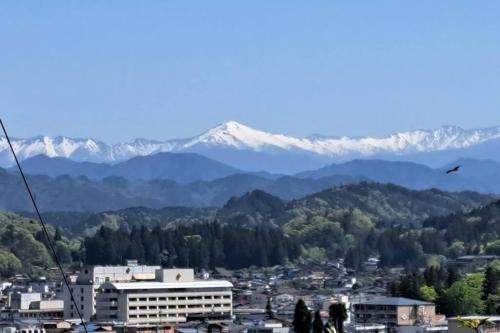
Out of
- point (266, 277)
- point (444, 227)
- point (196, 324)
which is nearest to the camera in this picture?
point (196, 324)

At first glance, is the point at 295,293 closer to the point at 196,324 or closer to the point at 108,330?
the point at 196,324

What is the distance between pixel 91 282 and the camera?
98062mm

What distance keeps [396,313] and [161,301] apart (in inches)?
595

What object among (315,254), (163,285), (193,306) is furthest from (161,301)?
(315,254)

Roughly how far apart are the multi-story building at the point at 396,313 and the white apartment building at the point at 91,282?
15725 mm

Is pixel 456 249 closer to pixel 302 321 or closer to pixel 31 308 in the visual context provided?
pixel 31 308

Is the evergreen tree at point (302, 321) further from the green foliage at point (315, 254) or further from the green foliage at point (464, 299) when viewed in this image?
the green foliage at point (315, 254)

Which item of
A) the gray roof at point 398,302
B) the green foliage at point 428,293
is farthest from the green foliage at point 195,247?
the gray roof at point 398,302

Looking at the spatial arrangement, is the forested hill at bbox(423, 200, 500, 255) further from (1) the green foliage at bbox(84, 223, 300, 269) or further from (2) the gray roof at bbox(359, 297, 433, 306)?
(2) the gray roof at bbox(359, 297, 433, 306)

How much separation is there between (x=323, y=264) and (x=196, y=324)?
73.6 metres

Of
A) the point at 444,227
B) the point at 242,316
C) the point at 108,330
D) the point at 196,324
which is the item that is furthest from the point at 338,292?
the point at 444,227

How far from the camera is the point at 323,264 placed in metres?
154

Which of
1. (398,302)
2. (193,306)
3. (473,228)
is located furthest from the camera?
(473,228)

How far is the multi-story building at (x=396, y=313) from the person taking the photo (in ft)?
270
